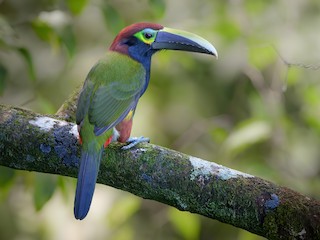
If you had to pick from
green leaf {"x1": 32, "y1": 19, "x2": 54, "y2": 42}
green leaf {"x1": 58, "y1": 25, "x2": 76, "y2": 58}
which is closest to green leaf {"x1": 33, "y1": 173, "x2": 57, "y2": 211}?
green leaf {"x1": 58, "y1": 25, "x2": 76, "y2": 58}

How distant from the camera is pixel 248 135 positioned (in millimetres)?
4309

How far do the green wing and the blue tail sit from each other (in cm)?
27

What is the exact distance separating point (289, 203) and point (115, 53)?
1416mm

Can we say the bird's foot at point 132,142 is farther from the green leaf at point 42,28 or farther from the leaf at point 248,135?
the leaf at point 248,135

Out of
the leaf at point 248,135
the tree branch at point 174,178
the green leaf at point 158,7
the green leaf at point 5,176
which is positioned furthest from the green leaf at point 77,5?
the leaf at point 248,135

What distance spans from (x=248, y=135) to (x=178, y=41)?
0.84 meters

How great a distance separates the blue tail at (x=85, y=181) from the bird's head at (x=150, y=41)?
0.92 meters

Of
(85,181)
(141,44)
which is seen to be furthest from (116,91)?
(85,181)

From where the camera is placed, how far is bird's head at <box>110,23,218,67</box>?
149 inches

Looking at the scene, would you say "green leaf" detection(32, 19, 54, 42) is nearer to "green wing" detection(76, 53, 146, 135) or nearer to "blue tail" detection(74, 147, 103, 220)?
"green wing" detection(76, 53, 146, 135)

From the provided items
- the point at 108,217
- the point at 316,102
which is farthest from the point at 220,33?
the point at 108,217

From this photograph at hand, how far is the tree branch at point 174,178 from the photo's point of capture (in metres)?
2.87

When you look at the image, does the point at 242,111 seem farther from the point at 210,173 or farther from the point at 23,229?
the point at 210,173

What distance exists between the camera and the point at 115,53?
3.86m
